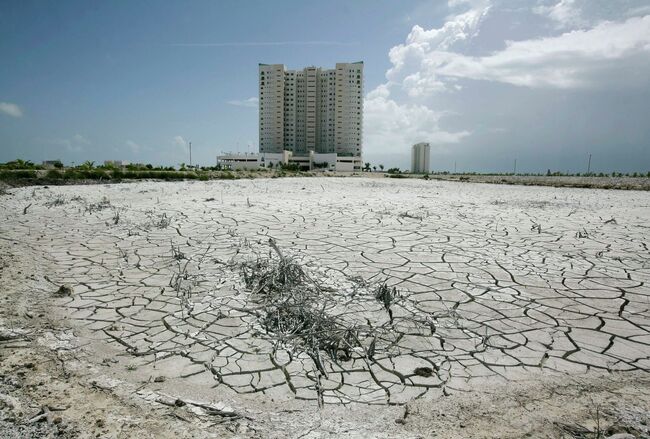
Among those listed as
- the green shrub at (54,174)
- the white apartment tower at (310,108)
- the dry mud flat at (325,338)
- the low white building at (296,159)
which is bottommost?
the dry mud flat at (325,338)

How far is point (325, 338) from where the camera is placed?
2.61m

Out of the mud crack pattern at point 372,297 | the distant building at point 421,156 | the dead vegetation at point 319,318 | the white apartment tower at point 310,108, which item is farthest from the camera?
the distant building at point 421,156

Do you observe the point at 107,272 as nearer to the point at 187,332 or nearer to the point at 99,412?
the point at 187,332

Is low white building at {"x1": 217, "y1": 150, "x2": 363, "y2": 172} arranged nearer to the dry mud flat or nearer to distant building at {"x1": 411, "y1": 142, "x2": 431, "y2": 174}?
distant building at {"x1": 411, "y1": 142, "x2": 431, "y2": 174}

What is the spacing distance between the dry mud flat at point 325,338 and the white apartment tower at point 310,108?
215ft

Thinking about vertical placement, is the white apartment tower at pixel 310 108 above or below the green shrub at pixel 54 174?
above

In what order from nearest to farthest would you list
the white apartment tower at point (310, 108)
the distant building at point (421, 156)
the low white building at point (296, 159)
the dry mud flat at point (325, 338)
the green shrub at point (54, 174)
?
the dry mud flat at point (325, 338) → the green shrub at point (54, 174) → the low white building at point (296, 159) → the white apartment tower at point (310, 108) → the distant building at point (421, 156)

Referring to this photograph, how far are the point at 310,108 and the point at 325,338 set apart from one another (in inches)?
2791

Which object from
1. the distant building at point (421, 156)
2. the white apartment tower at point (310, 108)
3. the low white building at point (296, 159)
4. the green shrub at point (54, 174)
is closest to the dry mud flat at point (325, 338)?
the green shrub at point (54, 174)

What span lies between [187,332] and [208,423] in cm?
108

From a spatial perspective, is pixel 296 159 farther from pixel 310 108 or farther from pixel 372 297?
pixel 372 297

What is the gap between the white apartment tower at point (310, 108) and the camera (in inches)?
2724

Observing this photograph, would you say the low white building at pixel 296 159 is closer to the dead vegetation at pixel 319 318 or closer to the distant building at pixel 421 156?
the distant building at pixel 421 156

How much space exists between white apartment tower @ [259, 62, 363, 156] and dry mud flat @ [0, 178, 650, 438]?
6547cm
